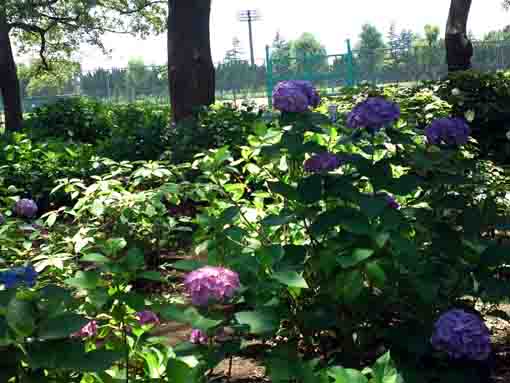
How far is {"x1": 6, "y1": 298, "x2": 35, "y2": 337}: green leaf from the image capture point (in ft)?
3.95

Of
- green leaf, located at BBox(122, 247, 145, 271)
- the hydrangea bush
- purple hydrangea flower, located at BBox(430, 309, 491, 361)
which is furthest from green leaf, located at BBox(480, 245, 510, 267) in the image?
green leaf, located at BBox(122, 247, 145, 271)

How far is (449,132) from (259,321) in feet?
3.46

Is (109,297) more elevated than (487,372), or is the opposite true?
(109,297)

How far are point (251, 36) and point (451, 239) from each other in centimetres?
5408

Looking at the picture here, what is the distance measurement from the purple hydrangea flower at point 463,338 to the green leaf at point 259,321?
419 millimetres

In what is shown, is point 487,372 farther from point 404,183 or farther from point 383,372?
point 383,372

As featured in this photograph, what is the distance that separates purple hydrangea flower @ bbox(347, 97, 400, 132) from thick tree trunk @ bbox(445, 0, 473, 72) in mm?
9240

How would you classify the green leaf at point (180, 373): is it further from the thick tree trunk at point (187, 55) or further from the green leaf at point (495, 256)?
the thick tree trunk at point (187, 55)

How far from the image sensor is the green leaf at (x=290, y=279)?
5.13 ft

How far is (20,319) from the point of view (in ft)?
3.96

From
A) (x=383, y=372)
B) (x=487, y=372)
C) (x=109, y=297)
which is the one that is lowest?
(x=487, y=372)

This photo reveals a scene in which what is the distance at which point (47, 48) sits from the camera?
2195 centimetres

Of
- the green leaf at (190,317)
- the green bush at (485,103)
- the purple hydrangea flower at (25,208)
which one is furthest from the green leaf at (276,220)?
Answer: the green bush at (485,103)

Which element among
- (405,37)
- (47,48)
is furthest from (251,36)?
(405,37)
